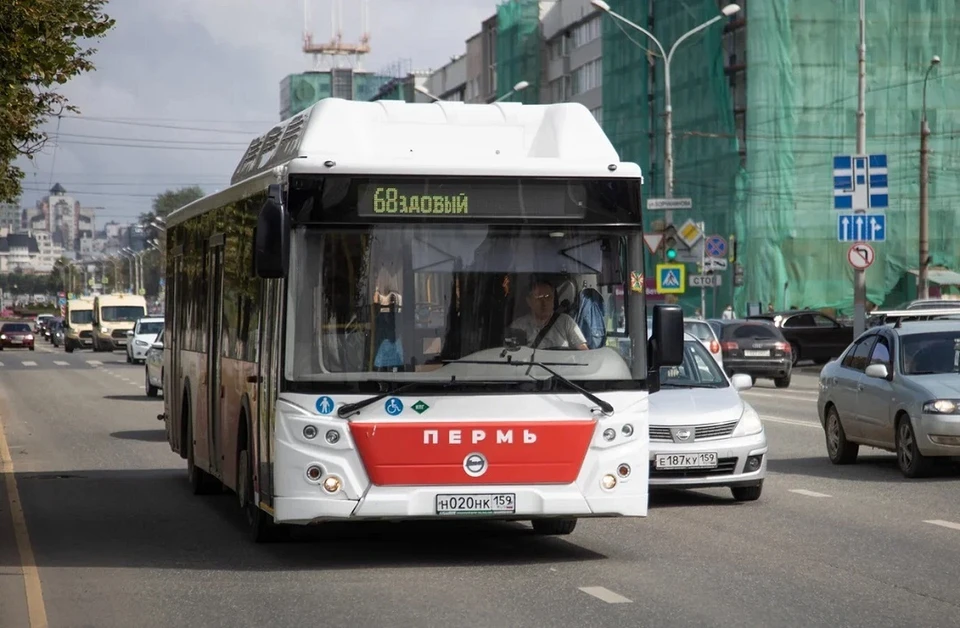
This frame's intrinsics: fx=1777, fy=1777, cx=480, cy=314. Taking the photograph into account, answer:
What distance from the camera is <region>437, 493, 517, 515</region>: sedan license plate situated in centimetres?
1051

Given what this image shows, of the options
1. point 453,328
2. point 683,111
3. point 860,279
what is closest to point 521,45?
point 683,111

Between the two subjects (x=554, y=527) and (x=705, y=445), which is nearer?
(x=554, y=527)

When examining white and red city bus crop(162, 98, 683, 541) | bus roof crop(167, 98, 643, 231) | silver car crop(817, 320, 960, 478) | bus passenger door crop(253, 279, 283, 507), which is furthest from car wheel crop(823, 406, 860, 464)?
bus passenger door crop(253, 279, 283, 507)

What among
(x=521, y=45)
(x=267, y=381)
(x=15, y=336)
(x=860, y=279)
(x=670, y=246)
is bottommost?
(x=15, y=336)

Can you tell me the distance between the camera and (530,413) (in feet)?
34.7

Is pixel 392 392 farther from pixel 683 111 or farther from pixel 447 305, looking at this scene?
pixel 683 111

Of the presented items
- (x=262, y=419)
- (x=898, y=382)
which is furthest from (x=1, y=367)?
(x=262, y=419)

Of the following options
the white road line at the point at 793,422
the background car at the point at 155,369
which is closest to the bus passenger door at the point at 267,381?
the white road line at the point at 793,422

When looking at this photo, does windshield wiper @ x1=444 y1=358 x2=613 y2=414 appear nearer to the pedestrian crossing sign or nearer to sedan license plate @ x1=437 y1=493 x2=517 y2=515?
sedan license plate @ x1=437 y1=493 x2=517 y2=515

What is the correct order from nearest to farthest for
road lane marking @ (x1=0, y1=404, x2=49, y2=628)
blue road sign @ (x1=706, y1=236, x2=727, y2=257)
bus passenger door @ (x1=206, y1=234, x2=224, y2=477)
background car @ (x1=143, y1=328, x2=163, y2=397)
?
road lane marking @ (x1=0, y1=404, x2=49, y2=628), bus passenger door @ (x1=206, y1=234, x2=224, y2=477), background car @ (x1=143, y1=328, x2=163, y2=397), blue road sign @ (x1=706, y1=236, x2=727, y2=257)

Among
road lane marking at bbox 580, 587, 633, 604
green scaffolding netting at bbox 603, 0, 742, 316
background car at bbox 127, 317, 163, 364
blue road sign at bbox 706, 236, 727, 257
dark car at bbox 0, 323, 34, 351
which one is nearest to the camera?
road lane marking at bbox 580, 587, 633, 604

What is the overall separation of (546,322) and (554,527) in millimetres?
2334

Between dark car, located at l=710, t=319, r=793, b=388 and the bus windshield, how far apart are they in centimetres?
2756

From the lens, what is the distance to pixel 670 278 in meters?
42.5
